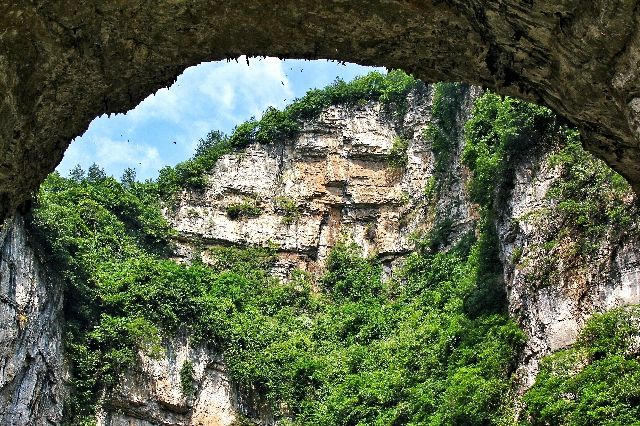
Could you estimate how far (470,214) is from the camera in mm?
23375

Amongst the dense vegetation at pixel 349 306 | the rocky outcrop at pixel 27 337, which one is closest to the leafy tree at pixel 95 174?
the dense vegetation at pixel 349 306

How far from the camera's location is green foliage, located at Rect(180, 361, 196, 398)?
20328 mm

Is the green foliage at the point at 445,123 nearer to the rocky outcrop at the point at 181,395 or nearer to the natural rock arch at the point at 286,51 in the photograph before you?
the rocky outcrop at the point at 181,395

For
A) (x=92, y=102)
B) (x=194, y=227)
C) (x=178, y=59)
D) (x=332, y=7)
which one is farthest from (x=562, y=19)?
(x=194, y=227)

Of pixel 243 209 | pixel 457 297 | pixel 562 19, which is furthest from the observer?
pixel 243 209

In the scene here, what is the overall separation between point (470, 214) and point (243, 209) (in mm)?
8918

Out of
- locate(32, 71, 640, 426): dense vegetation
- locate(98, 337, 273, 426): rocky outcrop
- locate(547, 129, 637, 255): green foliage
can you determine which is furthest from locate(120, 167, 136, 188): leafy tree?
locate(547, 129, 637, 255): green foliage

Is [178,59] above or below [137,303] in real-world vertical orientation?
below

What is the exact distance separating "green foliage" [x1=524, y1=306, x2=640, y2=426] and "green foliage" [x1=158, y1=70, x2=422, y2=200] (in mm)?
17655

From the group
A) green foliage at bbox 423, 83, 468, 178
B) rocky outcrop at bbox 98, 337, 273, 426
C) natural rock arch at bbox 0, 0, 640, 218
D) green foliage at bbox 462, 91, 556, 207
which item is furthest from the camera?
green foliage at bbox 423, 83, 468, 178

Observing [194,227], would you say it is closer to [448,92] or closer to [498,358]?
[448,92]

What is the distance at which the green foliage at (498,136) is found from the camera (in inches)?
664

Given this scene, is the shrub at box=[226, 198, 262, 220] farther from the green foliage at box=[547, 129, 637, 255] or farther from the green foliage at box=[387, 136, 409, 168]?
the green foliage at box=[547, 129, 637, 255]

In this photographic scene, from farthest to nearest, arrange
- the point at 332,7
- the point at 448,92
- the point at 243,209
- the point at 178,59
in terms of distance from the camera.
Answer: the point at 243,209
the point at 448,92
the point at 178,59
the point at 332,7
